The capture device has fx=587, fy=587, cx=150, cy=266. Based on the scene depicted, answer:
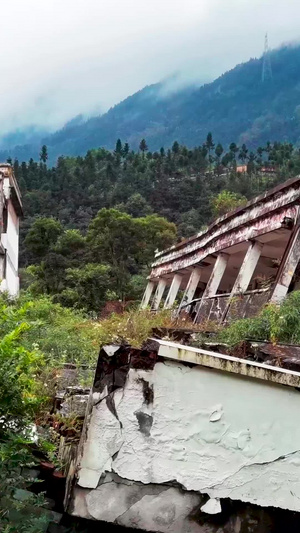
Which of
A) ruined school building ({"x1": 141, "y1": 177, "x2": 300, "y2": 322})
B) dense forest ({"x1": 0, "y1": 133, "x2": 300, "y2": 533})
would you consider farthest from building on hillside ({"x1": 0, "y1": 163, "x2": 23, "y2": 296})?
ruined school building ({"x1": 141, "y1": 177, "x2": 300, "y2": 322})

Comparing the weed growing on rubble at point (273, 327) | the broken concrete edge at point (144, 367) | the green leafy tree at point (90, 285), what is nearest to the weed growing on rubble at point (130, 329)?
the weed growing on rubble at point (273, 327)

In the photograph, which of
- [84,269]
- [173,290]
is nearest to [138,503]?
[173,290]

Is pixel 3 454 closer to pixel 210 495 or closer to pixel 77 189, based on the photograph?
pixel 210 495

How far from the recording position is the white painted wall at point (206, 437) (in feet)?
13.3

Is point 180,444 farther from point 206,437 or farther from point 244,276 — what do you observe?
point 244,276

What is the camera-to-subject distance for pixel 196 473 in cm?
405

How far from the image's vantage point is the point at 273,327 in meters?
7.55

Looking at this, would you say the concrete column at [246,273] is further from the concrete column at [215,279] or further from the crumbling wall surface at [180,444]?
the crumbling wall surface at [180,444]

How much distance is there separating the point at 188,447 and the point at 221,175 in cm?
6147

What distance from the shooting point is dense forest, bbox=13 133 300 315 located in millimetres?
30156

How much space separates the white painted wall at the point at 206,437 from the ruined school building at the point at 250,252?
5.29m

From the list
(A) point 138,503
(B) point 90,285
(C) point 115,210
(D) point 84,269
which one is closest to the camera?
(A) point 138,503

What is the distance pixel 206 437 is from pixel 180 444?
19 cm

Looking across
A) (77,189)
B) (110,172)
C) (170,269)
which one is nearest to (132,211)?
(77,189)
